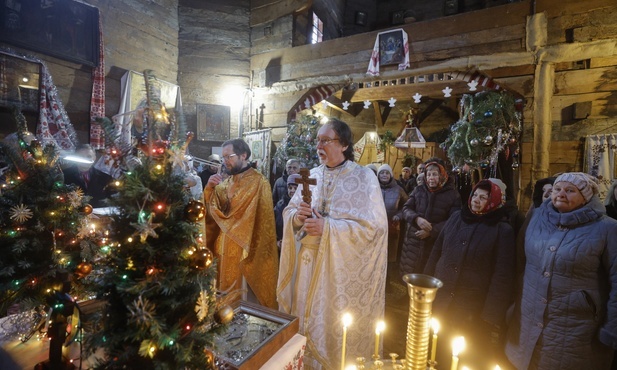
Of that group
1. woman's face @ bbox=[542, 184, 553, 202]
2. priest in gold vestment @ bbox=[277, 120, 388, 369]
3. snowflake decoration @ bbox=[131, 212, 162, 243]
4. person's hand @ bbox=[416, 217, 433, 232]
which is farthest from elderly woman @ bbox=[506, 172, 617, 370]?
snowflake decoration @ bbox=[131, 212, 162, 243]

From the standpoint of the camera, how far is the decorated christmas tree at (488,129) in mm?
5434

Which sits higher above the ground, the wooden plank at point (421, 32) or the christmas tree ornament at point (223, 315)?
the wooden plank at point (421, 32)

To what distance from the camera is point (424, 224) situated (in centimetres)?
426

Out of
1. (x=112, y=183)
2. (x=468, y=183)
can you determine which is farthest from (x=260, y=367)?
(x=468, y=183)

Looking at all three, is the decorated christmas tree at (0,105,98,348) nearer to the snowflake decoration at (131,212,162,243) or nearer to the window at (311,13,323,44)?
the snowflake decoration at (131,212,162,243)

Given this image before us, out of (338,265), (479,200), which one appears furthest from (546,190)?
(338,265)

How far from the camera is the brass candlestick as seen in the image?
1.28 m

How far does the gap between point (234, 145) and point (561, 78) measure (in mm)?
5616

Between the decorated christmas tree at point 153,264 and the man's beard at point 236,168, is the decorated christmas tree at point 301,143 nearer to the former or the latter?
the man's beard at point 236,168

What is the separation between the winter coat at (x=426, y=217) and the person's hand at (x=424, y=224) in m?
0.08

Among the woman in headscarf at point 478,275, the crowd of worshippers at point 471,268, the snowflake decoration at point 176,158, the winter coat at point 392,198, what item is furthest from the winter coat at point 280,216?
the snowflake decoration at point 176,158

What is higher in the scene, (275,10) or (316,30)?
(316,30)

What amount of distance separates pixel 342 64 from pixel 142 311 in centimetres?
709

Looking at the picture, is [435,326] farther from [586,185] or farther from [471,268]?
[586,185]
